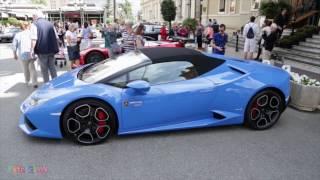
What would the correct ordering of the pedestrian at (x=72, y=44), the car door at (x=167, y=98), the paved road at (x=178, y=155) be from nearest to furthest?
the paved road at (x=178, y=155), the car door at (x=167, y=98), the pedestrian at (x=72, y=44)

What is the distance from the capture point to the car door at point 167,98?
400cm

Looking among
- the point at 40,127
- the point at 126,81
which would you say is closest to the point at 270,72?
the point at 126,81

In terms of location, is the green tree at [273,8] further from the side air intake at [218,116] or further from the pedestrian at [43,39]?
the side air intake at [218,116]

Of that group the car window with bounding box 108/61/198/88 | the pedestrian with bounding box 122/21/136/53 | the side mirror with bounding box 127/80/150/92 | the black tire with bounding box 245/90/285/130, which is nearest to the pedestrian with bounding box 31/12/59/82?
the pedestrian with bounding box 122/21/136/53

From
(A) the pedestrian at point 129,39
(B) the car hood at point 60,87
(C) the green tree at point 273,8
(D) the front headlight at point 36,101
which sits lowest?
(D) the front headlight at point 36,101

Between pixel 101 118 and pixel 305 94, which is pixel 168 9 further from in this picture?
pixel 101 118

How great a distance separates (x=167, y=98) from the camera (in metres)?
4.09

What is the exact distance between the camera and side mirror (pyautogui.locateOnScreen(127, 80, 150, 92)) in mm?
3879

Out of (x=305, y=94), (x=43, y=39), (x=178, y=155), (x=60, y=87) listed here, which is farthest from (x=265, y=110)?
(x=43, y=39)

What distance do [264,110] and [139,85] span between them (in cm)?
199

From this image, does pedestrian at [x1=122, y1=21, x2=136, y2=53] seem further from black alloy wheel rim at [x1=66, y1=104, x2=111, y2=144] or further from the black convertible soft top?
black alloy wheel rim at [x1=66, y1=104, x2=111, y2=144]

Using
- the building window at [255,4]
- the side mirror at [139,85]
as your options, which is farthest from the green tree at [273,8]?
the side mirror at [139,85]

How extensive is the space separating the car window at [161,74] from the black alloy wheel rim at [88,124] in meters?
0.44

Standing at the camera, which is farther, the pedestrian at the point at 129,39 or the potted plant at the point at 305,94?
the pedestrian at the point at 129,39
